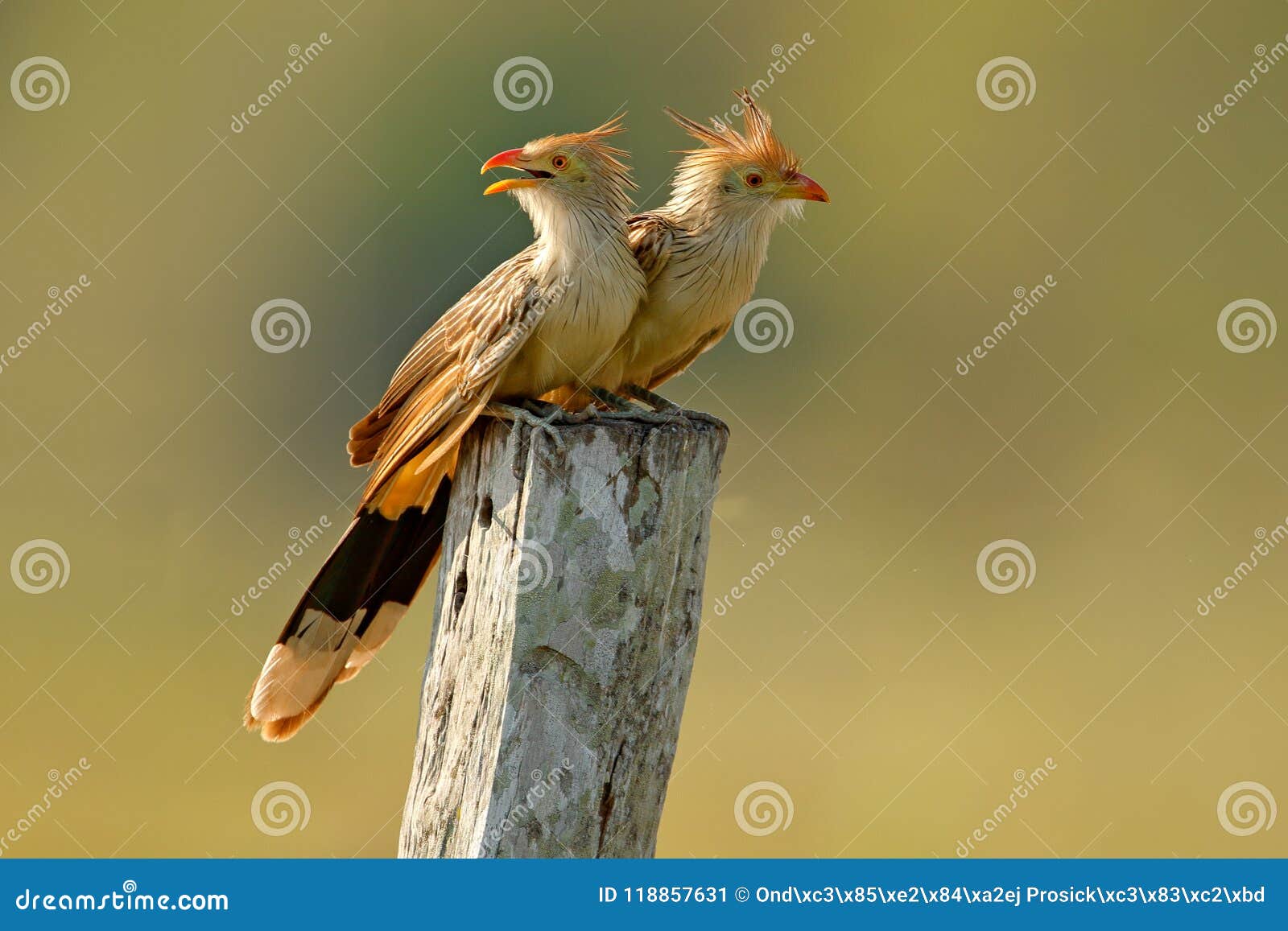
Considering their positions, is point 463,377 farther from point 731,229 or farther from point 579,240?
point 731,229

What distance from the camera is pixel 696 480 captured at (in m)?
2.88

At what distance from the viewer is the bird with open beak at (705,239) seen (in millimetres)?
3604

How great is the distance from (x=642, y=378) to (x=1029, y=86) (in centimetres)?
794

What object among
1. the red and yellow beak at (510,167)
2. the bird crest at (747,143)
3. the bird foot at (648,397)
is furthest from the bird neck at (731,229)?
the red and yellow beak at (510,167)

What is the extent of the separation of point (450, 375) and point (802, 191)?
126cm

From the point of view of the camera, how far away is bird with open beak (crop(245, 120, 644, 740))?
3.28m

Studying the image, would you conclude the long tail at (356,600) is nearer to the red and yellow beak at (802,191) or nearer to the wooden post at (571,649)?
the wooden post at (571,649)

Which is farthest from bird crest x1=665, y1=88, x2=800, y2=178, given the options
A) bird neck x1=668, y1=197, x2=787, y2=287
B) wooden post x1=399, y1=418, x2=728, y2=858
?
wooden post x1=399, y1=418, x2=728, y2=858

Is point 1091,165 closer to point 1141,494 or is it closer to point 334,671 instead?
point 1141,494

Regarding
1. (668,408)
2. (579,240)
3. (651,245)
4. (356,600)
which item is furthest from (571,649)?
(651,245)

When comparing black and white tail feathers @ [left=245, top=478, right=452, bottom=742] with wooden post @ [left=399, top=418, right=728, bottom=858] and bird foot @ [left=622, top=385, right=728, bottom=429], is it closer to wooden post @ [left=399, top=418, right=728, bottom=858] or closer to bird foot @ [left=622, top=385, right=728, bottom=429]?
wooden post @ [left=399, top=418, right=728, bottom=858]

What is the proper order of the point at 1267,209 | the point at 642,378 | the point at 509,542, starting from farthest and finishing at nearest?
the point at 1267,209, the point at 642,378, the point at 509,542

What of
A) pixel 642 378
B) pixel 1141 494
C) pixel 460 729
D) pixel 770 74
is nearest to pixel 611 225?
pixel 642 378

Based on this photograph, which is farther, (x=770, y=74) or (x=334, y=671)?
(x=770, y=74)
